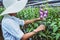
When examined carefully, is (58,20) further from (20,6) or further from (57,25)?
(20,6)

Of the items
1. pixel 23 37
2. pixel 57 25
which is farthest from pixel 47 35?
pixel 23 37

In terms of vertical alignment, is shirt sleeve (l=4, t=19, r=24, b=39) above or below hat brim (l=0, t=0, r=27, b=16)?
below

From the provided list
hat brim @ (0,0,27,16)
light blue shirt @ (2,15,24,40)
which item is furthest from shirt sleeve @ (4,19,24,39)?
hat brim @ (0,0,27,16)

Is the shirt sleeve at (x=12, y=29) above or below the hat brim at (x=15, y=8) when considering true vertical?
below

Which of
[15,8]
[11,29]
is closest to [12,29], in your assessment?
[11,29]

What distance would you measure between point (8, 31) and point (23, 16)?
5.52 feet

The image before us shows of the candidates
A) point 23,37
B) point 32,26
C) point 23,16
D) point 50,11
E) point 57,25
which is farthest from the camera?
point 23,16

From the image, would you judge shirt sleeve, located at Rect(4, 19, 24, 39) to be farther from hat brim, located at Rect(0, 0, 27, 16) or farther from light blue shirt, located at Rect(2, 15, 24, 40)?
hat brim, located at Rect(0, 0, 27, 16)

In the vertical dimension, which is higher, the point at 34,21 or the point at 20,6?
the point at 20,6

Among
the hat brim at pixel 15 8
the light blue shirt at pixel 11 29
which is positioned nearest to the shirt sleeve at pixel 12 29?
the light blue shirt at pixel 11 29

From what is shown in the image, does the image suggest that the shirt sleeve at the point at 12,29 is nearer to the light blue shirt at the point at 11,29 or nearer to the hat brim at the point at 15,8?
the light blue shirt at the point at 11,29

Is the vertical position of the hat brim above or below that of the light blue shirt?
above

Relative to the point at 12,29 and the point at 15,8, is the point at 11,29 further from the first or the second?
the point at 15,8

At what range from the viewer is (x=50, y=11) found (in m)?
4.61
